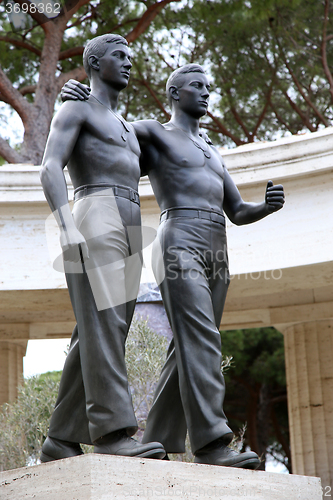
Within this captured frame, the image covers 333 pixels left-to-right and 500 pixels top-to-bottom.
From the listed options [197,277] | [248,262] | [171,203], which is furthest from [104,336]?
[248,262]

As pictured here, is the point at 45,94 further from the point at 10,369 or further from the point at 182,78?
the point at 182,78

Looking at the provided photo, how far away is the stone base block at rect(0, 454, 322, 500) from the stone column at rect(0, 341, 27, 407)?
8156 millimetres

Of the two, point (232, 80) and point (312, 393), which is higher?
point (232, 80)

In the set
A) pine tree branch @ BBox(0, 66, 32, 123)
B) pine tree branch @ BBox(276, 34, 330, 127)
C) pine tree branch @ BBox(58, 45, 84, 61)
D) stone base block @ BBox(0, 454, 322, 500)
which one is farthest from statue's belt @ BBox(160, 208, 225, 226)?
pine tree branch @ BBox(58, 45, 84, 61)

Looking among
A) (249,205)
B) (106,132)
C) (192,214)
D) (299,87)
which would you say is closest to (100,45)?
(106,132)

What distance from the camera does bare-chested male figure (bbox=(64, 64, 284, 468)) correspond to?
3.84 meters

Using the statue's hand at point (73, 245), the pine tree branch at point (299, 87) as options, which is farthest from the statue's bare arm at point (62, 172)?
the pine tree branch at point (299, 87)

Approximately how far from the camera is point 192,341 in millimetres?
3922

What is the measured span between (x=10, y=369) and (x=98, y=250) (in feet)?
27.3

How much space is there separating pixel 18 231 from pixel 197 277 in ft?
17.5

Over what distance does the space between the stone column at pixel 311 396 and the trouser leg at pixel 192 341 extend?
21.5 ft

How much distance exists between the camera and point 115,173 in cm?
392

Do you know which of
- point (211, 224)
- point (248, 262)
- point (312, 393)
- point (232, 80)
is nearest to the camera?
point (211, 224)

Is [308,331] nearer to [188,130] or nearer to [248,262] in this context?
[248,262]
